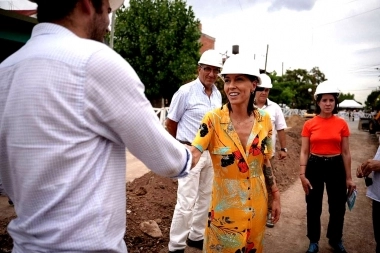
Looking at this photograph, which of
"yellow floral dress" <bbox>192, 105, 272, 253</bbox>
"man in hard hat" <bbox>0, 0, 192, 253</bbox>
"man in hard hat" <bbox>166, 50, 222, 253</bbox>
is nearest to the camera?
"man in hard hat" <bbox>0, 0, 192, 253</bbox>

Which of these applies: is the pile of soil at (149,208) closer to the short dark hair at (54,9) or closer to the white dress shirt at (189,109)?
the white dress shirt at (189,109)

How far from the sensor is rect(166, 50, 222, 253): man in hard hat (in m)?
3.53

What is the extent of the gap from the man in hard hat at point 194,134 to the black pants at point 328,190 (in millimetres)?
1324

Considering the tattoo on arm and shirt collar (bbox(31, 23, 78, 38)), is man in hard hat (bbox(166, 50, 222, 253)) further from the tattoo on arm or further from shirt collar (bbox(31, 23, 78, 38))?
shirt collar (bbox(31, 23, 78, 38))

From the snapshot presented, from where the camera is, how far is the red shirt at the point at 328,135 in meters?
3.59

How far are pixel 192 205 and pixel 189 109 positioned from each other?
125 cm

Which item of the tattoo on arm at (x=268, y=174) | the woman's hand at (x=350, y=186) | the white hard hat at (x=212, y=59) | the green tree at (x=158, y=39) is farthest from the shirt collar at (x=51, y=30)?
the green tree at (x=158, y=39)

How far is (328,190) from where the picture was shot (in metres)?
3.68

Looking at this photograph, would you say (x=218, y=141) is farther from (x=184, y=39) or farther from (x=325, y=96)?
(x=184, y=39)

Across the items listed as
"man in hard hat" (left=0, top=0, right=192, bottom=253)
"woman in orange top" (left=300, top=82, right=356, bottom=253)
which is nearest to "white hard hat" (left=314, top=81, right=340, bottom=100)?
"woman in orange top" (left=300, top=82, right=356, bottom=253)

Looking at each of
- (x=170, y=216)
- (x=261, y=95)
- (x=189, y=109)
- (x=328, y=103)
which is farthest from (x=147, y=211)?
(x=328, y=103)

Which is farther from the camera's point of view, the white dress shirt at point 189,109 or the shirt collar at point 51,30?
the white dress shirt at point 189,109

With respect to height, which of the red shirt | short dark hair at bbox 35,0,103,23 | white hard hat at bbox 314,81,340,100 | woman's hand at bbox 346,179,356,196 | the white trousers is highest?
short dark hair at bbox 35,0,103,23

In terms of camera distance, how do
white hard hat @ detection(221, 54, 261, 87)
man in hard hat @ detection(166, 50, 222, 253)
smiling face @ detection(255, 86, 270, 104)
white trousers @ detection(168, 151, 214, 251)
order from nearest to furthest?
white hard hat @ detection(221, 54, 261, 87)
white trousers @ detection(168, 151, 214, 251)
man in hard hat @ detection(166, 50, 222, 253)
smiling face @ detection(255, 86, 270, 104)
